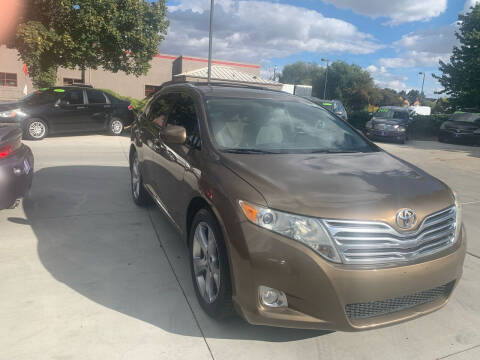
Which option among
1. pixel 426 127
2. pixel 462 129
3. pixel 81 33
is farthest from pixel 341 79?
pixel 81 33

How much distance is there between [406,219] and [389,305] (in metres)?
0.54

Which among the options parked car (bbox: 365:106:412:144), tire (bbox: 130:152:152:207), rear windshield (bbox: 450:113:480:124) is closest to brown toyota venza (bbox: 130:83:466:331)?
tire (bbox: 130:152:152:207)

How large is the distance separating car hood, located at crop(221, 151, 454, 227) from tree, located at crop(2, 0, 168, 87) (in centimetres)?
1151

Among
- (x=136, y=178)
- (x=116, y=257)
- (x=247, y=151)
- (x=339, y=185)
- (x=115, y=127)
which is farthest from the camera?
(x=115, y=127)

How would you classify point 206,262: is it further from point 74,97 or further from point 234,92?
point 74,97

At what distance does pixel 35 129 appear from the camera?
11.8 metres

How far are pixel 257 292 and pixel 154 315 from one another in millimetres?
981

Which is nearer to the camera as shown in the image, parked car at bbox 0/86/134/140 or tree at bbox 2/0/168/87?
parked car at bbox 0/86/134/140

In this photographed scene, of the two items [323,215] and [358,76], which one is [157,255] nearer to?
[323,215]

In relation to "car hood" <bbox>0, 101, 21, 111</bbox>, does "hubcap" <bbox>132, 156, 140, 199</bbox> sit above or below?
below

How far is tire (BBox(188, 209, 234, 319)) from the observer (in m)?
2.66

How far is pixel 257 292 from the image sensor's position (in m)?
2.42

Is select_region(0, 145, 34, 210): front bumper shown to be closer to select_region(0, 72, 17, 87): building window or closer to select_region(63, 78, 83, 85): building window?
Result: select_region(63, 78, 83, 85): building window

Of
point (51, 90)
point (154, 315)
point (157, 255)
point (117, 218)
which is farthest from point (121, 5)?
point (154, 315)
